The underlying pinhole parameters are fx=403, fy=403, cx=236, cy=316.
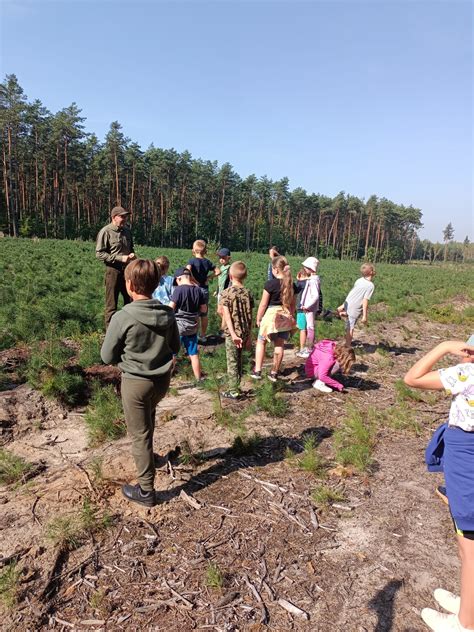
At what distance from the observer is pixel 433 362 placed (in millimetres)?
2350

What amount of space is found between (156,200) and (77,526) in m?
69.8

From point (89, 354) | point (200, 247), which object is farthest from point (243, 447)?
point (200, 247)

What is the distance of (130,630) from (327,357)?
4.81 meters

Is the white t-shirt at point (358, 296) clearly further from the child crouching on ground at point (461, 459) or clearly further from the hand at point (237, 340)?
the child crouching on ground at point (461, 459)

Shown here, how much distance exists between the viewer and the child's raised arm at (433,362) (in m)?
2.29

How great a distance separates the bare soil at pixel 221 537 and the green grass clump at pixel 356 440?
0.42 feet

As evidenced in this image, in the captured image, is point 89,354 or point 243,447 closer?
point 243,447

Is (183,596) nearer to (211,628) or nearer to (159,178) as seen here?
(211,628)

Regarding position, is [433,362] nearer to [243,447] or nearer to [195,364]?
[243,447]

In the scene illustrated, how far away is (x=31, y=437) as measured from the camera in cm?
465

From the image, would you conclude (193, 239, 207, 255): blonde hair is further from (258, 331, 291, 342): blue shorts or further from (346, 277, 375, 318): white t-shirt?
(346, 277, 375, 318): white t-shirt

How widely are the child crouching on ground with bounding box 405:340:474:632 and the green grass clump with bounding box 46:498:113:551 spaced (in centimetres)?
244

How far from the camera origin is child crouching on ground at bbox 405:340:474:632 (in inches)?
89.0

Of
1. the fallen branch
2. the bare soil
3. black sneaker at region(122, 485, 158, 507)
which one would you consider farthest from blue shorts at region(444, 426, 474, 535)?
black sneaker at region(122, 485, 158, 507)
